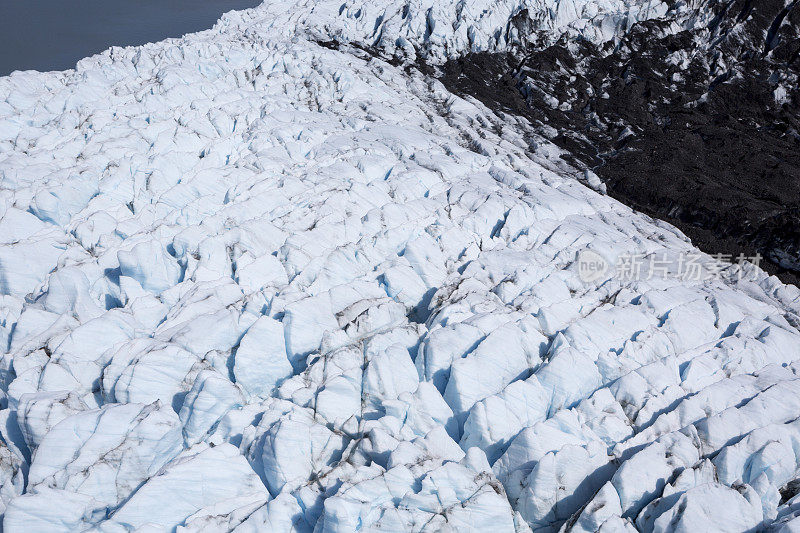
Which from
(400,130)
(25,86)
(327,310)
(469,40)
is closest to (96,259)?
(327,310)

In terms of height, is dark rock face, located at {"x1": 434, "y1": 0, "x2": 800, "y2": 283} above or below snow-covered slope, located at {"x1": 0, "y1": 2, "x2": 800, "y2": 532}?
above

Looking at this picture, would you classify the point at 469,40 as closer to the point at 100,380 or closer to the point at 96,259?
the point at 96,259

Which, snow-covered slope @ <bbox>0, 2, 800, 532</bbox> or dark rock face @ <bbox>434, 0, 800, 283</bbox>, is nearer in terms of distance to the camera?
snow-covered slope @ <bbox>0, 2, 800, 532</bbox>

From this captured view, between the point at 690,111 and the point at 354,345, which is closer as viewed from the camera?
the point at 354,345

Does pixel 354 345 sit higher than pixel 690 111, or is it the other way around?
pixel 690 111
